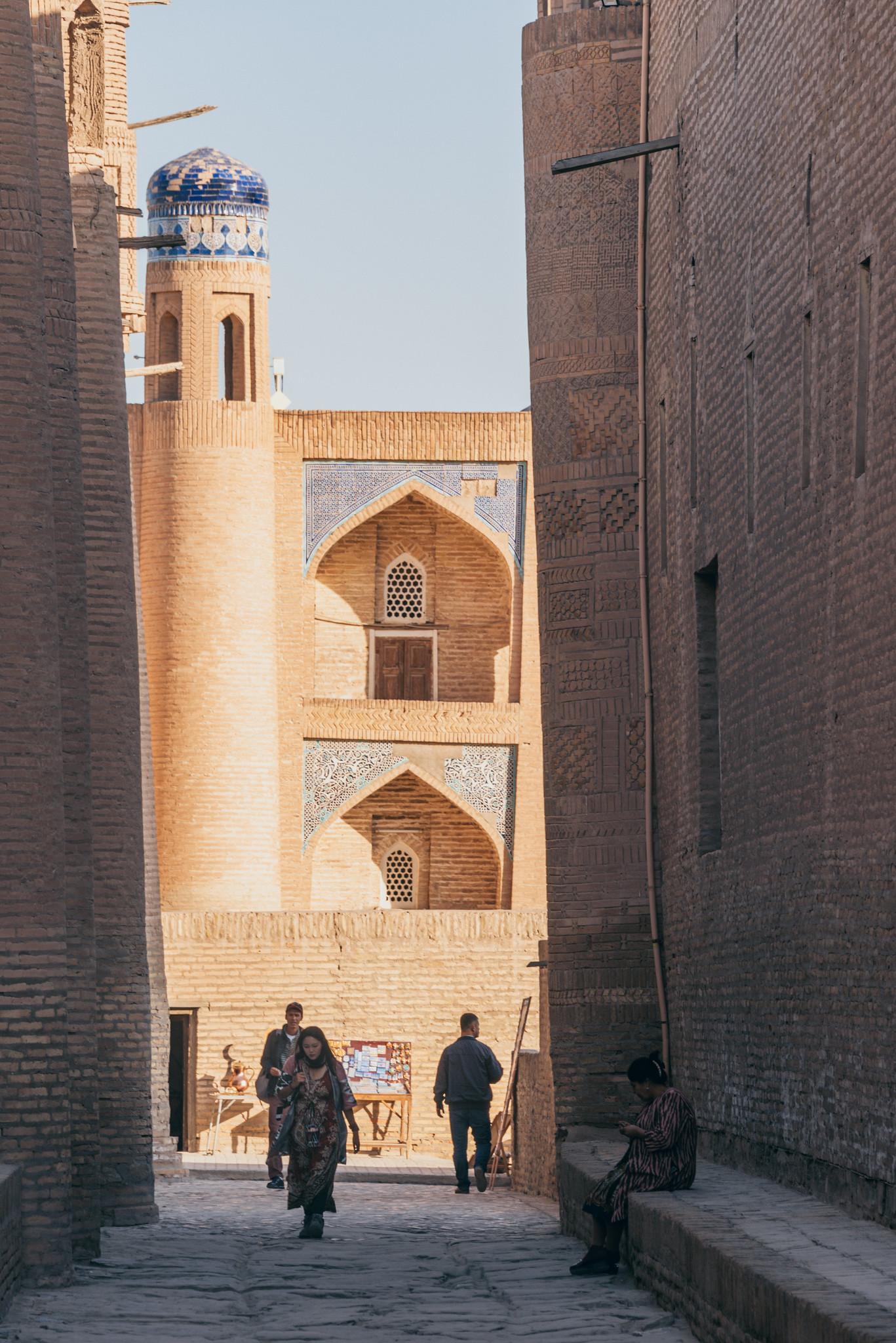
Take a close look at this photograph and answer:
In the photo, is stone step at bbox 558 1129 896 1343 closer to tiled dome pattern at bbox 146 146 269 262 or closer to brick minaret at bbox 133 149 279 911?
brick minaret at bbox 133 149 279 911

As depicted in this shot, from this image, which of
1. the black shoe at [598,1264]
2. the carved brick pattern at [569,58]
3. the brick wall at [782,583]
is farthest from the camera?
the carved brick pattern at [569,58]

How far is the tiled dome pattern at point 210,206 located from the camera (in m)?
26.3

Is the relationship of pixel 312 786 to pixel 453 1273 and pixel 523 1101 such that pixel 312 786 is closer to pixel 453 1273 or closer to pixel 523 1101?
pixel 523 1101

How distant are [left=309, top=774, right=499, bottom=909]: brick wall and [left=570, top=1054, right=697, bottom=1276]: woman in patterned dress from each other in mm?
17511

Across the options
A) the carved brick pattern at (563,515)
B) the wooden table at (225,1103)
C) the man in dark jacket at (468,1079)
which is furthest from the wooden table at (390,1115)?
the carved brick pattern at (563,515)

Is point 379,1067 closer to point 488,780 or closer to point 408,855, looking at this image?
point 488,780

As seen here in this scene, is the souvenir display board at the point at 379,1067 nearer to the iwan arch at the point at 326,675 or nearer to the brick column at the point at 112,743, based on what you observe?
the iwan arch at the point at 326,675

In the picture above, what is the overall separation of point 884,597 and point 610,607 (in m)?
5.40

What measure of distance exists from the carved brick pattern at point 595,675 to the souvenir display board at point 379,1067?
9.24 metres

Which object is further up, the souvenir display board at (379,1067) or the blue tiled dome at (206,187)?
the blue tiled dome at (206,187)

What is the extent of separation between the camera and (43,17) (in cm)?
1082

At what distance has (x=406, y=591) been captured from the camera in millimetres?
27938

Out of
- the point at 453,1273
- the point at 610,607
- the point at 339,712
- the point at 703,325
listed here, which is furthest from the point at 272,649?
the point at 453,1273

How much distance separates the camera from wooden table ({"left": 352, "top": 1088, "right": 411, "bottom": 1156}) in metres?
22.0
